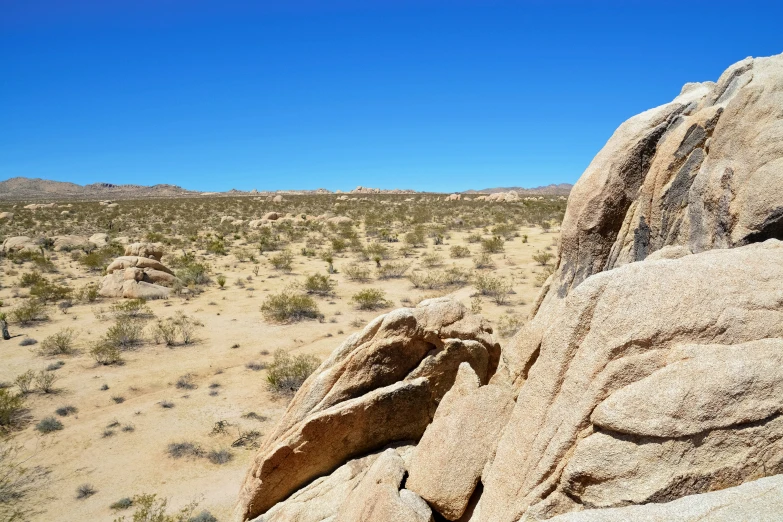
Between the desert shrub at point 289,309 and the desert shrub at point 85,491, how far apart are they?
27.5ft

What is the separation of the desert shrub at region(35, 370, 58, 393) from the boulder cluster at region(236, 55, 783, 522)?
321 inches

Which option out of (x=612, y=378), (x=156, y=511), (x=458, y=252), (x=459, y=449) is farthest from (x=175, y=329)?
(x=458, y=252)

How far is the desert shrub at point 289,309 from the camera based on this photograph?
16375 millimetres

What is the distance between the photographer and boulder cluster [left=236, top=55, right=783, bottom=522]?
3.23 m

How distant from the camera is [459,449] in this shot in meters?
4.77

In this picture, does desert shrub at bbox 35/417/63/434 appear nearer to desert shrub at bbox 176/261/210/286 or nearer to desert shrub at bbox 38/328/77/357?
desert shrub at bbox 38/328/77/357

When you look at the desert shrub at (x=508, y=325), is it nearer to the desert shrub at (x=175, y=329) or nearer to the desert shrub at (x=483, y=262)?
the desert shrub at (x=483, y=262)

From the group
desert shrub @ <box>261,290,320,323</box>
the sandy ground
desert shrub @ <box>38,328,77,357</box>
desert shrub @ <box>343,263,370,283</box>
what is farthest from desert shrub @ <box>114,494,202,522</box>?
desert shrub @ <box>343,263,370,283</box>

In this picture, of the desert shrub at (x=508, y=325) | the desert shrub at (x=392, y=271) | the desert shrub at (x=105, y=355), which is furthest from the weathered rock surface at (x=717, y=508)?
the desert shrub at (x=392, y=271)

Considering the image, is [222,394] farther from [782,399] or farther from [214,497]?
[782,399]

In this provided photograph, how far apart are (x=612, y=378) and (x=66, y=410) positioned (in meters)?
11.6

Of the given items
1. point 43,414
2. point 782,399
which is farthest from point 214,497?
point 782,399

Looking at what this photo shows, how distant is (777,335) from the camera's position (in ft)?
A: 11.4

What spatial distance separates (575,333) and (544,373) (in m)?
0.47
